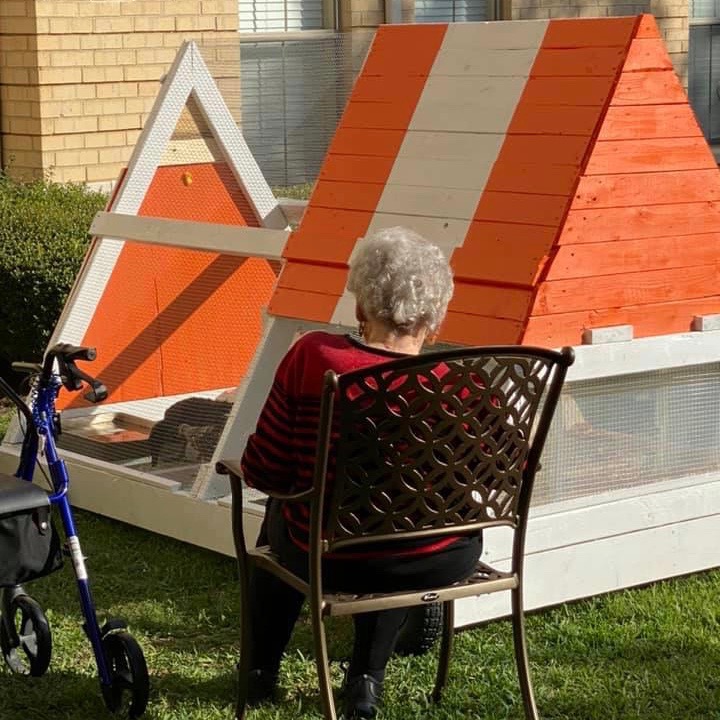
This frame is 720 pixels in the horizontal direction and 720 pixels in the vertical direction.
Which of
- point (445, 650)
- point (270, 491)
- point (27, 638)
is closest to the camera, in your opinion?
point (270, 491)

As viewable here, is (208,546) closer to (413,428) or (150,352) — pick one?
(150,352)

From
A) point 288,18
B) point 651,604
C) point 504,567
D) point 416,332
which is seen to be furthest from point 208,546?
point 288,18

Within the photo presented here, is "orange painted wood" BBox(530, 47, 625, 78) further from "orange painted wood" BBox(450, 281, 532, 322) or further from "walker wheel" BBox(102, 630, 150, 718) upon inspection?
"walker wheel" BBox(102, 630, 150, 718)

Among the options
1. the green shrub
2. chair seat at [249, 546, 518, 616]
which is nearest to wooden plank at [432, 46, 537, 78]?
chair seat at [249, 546, 518, 616]

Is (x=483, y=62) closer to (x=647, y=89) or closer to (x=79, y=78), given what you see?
(x=647, y=89)

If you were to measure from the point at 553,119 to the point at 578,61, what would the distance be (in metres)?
0.22

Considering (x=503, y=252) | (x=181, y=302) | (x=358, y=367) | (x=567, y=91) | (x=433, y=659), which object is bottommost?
(x=433, y=659)

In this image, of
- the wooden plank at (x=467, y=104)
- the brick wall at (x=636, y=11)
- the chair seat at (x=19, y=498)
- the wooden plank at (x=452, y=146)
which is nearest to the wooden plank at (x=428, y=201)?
the wooden plank at (x=452, y=146)

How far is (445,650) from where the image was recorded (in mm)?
4352

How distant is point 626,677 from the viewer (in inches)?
180

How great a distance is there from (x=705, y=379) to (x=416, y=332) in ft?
5.63

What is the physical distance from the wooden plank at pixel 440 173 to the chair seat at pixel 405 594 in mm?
1630

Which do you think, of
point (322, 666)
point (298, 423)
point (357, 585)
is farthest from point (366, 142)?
point (322, 666)

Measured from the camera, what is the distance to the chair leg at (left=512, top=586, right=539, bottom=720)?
13.0 feet
